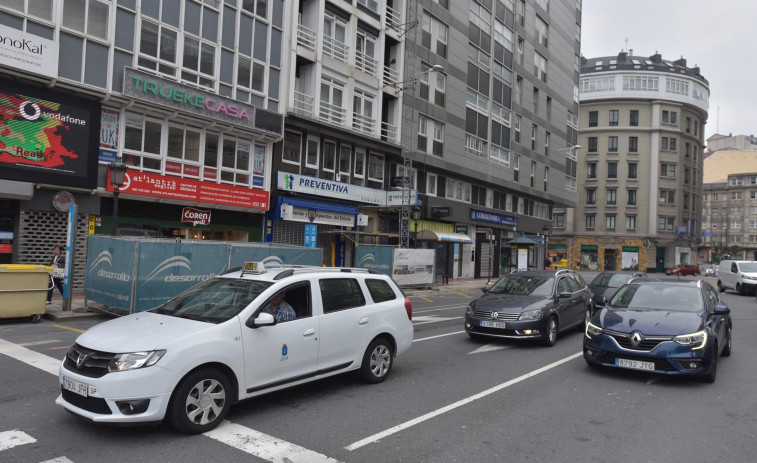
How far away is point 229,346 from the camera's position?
5.21 m

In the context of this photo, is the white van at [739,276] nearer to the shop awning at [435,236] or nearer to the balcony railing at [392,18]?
the shop awning at [435,236]

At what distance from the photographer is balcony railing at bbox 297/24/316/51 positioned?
76.7 ft

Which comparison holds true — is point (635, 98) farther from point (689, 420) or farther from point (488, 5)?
point (689, 420)

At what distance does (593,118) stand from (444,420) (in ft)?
226

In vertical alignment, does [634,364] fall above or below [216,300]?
below

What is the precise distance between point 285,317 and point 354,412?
1.32 m

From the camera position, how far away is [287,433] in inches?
201

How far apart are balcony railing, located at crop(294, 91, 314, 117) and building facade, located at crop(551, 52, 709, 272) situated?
49.7 metres

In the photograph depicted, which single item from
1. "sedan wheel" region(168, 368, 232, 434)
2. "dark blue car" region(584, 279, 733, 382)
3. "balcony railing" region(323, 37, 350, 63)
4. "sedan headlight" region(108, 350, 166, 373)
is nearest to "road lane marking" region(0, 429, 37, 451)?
"sedan headlight" region(108, 350, 166, 373)

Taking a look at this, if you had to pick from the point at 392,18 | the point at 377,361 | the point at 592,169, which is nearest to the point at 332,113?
the point at 392,18

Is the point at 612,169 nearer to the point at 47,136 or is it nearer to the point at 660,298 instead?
the point at 660,298

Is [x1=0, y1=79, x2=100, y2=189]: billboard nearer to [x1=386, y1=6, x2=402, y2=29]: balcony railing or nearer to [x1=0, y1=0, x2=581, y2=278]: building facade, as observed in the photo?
[x1=0, y1=0, x2=581, y2=278]: building facade

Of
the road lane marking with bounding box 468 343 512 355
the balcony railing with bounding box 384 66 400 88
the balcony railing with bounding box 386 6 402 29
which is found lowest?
the road lane marking with bounding box 468 343 512 355

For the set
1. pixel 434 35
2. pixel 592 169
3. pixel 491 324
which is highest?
pixel 434 35
